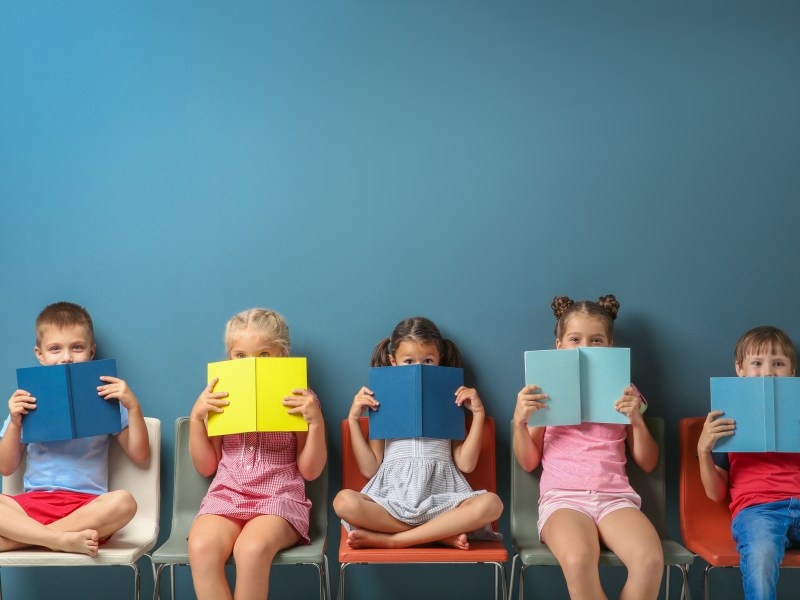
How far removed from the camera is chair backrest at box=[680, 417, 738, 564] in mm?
2752

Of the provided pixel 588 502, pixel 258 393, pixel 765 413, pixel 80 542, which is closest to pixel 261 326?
pixel 258 393

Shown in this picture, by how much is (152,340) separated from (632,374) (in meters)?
1.81

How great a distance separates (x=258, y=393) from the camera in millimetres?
2631

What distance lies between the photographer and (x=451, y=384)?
9.09ft

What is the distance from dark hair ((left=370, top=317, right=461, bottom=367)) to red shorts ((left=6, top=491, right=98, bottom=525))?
1.09 metres

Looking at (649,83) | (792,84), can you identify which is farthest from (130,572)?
(792,84)

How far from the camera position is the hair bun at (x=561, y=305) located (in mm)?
2984

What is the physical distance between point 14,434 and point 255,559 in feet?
3.20

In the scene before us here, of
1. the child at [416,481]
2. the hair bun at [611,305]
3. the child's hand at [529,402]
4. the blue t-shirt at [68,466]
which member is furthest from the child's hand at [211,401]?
the hair bun at [611,305]

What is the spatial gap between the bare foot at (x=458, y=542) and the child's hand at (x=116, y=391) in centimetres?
113

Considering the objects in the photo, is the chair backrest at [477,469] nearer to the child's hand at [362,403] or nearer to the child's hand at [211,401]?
the child's hand at [362,403]

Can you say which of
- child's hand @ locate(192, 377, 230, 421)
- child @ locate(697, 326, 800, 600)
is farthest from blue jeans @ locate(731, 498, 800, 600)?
child's hand @ locate(192, 377, 230, 421)

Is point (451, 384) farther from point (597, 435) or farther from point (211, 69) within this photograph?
point (211, 69)

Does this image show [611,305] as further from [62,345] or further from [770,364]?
[62,345]
